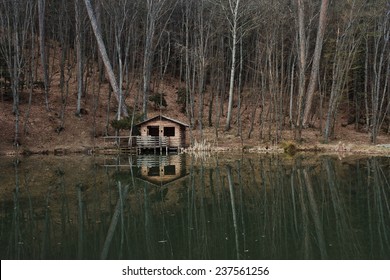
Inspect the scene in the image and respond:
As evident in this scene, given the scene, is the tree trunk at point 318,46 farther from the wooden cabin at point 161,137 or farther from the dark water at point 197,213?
the dark water at point 197,213

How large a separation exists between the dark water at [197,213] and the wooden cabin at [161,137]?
36.7 feet

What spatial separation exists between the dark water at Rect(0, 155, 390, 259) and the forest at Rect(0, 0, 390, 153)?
14.0 metres

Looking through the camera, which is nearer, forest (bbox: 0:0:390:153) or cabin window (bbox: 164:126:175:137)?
forest (bbox: 0:0:390:153)

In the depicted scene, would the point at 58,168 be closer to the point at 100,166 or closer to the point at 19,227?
the point at 100,166

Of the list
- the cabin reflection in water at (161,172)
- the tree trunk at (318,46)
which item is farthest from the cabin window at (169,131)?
the cabin reflection in water at (161,172)

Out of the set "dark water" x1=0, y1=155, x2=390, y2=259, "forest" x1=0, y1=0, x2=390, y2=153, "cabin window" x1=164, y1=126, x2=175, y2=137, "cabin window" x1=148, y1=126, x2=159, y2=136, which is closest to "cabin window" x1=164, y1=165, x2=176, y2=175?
"dark water" x1=0, y1=155, x2=390, y2=259

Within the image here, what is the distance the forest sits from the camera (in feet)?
107

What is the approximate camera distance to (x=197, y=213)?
1129 centimetres

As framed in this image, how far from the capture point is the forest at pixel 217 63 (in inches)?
1283

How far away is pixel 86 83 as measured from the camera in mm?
40531

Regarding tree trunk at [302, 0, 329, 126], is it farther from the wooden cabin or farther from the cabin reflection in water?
the cabin reflection in water

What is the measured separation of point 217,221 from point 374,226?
3.29 m

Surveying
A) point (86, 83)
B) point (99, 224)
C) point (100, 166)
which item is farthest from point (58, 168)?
point (86, 83)

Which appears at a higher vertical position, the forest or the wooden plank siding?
the forest
